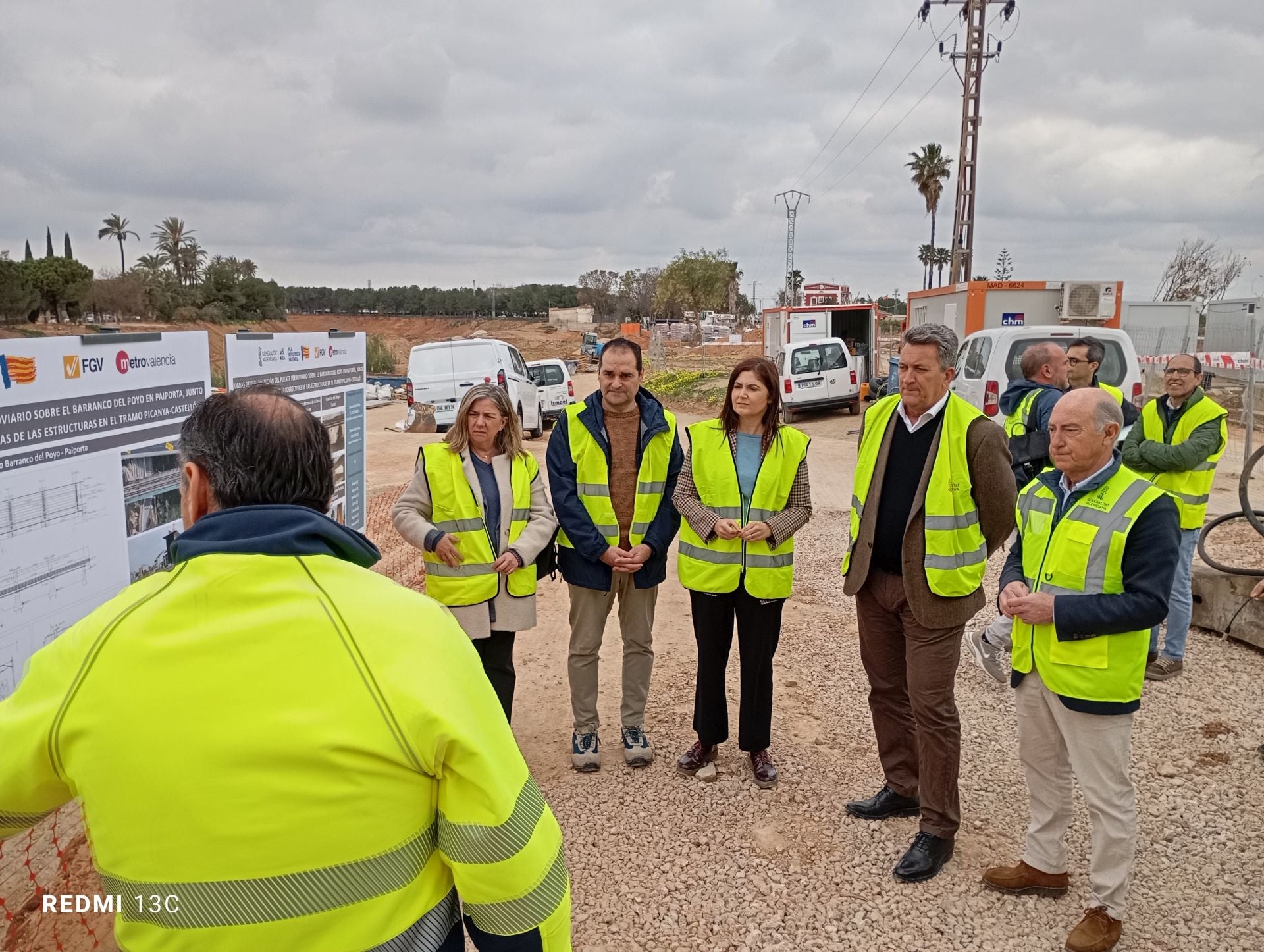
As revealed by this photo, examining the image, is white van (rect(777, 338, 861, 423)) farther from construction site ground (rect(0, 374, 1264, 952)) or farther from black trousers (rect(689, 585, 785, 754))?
black trousers (rect(689, 585, 785, 754))

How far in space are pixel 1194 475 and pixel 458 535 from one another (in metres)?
4.49

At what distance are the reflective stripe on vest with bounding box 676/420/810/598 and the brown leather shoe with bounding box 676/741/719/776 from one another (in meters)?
0.82

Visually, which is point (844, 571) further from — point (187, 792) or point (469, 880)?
point (187, 792)

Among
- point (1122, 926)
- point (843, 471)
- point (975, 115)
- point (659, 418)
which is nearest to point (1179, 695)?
point (1122, 926)

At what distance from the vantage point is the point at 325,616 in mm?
1261

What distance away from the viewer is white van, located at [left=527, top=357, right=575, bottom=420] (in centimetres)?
1909

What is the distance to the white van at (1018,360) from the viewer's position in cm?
990

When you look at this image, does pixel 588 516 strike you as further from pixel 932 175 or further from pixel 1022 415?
pixel 932 175

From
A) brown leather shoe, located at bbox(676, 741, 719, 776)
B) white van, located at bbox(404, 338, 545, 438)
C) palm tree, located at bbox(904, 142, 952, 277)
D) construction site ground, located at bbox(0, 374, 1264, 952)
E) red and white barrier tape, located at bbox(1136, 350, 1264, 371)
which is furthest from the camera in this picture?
palm tree, located at bbox(904, 142, 952, 277)

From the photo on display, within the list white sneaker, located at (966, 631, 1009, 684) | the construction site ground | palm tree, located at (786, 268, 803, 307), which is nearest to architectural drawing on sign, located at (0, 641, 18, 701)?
the construction site ground

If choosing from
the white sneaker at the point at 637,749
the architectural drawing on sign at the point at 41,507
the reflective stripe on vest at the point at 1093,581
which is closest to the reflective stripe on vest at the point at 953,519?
the reflective stripe on vest at the point at 1093,581

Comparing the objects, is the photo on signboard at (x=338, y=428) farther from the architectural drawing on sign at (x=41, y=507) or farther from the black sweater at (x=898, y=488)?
the black sweater at (x=898, y=488)

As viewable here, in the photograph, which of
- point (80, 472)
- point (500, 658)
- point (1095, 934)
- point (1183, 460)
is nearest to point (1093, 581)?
point (1095, 934)

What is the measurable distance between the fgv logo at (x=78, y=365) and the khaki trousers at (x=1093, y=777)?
11.7ft
